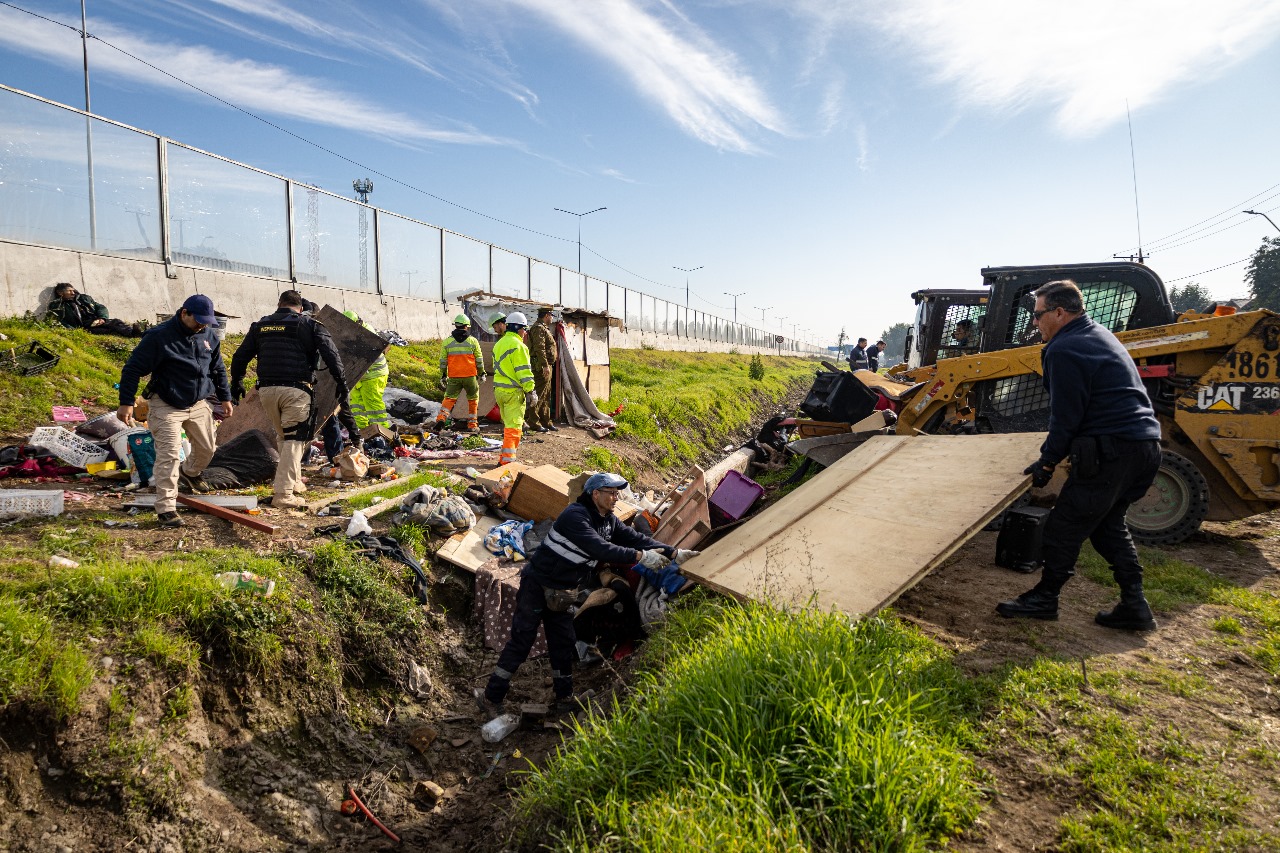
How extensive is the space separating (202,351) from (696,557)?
412 centimetres

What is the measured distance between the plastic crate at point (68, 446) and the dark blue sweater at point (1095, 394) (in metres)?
7.41

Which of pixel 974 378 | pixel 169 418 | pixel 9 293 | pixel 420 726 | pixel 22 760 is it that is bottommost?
pixel 420 726

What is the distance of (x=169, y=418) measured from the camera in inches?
192

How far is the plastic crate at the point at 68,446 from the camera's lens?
558 centimetres

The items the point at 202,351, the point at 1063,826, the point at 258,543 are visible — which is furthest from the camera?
the point at 202,351

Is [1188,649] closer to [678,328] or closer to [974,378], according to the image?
[974,378]

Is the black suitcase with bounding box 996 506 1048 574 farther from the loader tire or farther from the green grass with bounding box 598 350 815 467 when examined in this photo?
the green grass with bounding box 598 350 815 467

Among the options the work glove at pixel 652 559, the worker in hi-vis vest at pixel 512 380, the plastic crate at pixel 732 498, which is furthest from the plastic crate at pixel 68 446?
the plastic crate at pixel 732 498

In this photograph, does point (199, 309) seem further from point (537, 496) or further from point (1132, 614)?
point (1132, 614)

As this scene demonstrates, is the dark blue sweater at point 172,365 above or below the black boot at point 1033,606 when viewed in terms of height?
above

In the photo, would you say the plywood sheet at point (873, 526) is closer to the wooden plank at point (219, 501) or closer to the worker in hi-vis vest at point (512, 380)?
the wooden plank at point (219, 501)

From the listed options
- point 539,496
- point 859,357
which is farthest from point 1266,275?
point 539,496

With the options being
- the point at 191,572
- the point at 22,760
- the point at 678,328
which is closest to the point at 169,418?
the point at 191,572

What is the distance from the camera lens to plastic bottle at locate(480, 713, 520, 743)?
167 inches
